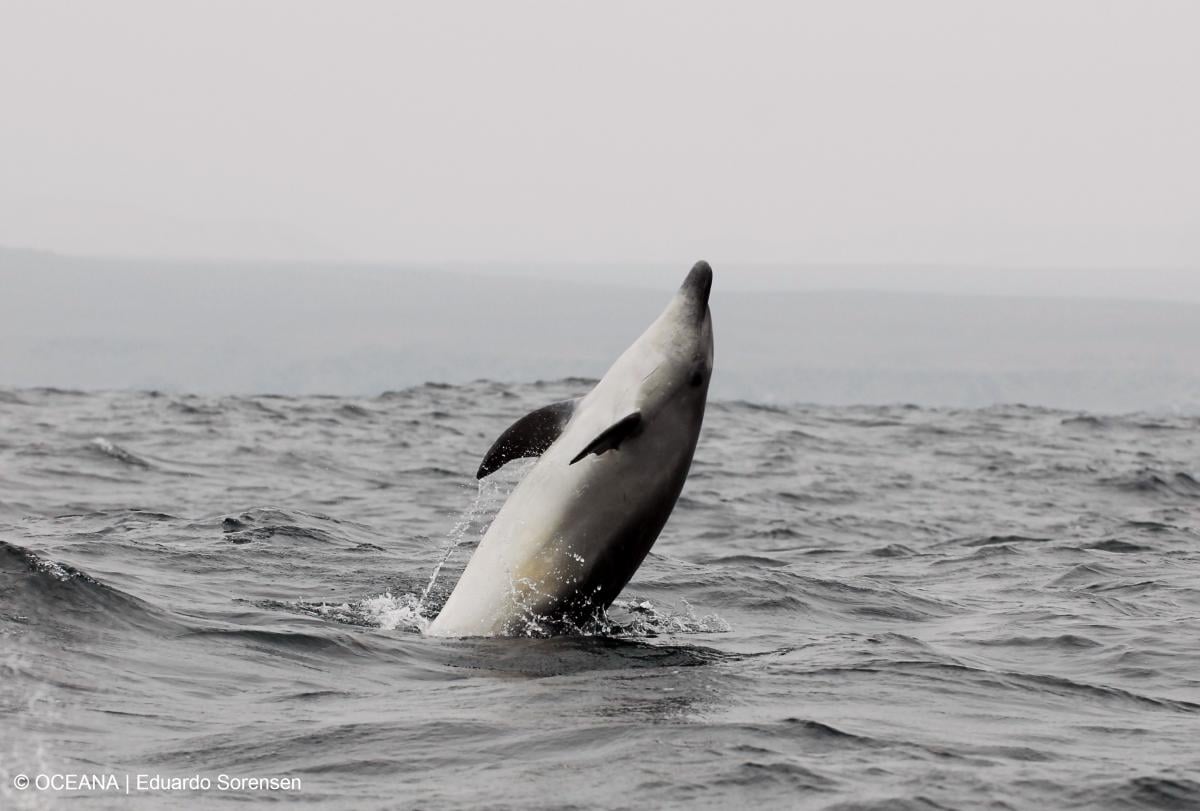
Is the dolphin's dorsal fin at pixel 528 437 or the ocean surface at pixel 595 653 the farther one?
the dolphin's dorsal fin at pixel 528 437

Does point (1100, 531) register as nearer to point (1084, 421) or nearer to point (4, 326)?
point (1084, 421)

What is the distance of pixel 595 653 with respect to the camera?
29.7 feet

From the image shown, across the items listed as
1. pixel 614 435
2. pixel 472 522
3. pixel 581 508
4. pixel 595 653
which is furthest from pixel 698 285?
pixel 472 522

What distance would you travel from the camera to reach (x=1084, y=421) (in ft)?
121

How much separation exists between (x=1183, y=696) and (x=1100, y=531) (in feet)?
33.6

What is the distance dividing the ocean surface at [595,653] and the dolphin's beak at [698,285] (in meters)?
2.34

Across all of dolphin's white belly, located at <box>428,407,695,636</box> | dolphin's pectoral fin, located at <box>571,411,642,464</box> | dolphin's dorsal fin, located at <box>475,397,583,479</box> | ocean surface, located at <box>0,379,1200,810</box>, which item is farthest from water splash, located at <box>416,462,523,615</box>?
dolphin's pectoral fin, located at <box>571,411,642,464</box>

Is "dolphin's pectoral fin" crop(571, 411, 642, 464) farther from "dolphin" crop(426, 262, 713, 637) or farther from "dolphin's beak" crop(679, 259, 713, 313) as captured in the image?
"dolphin's beak" crop(679, 259, 713, 313)

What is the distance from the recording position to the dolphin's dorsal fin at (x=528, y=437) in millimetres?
9656

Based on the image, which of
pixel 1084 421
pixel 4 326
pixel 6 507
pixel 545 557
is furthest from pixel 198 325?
pixel 545 557

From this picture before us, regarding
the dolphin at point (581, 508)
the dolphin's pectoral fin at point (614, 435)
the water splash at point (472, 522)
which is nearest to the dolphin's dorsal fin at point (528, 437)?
the dolphin at point (581, 508)

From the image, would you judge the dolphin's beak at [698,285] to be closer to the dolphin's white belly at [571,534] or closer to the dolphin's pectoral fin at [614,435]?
the dolphin's white belly at [571,534]

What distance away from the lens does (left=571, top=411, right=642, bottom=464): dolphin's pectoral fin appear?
899 centimetres

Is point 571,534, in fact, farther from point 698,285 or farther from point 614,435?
point 698,285
